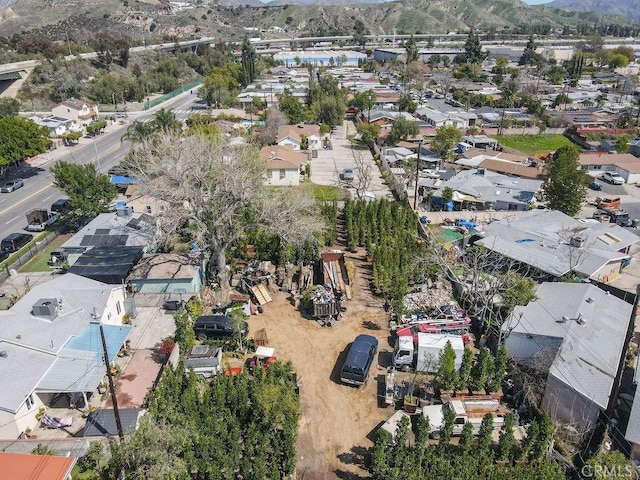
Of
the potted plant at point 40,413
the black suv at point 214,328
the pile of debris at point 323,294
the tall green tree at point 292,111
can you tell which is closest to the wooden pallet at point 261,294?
the pile of debris at point 323,294

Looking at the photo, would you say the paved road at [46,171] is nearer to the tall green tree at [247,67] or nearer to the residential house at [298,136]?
the residential house at [298,136]

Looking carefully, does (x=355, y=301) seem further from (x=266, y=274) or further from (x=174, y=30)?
(x=174, y=30)

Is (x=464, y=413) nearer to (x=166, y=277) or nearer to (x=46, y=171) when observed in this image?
(x=166, y=277)

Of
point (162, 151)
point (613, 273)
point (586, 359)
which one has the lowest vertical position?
point (613, 273)

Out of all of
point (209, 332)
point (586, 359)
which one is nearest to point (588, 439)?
point (586, 359)

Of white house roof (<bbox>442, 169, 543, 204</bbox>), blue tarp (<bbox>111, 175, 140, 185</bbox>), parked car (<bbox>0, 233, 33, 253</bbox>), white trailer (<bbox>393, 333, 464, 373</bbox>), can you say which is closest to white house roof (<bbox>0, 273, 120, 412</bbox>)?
parked car (<bbox>0, 233, 33, 253</bbox>)

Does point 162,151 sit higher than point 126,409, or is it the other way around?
point 162,151
